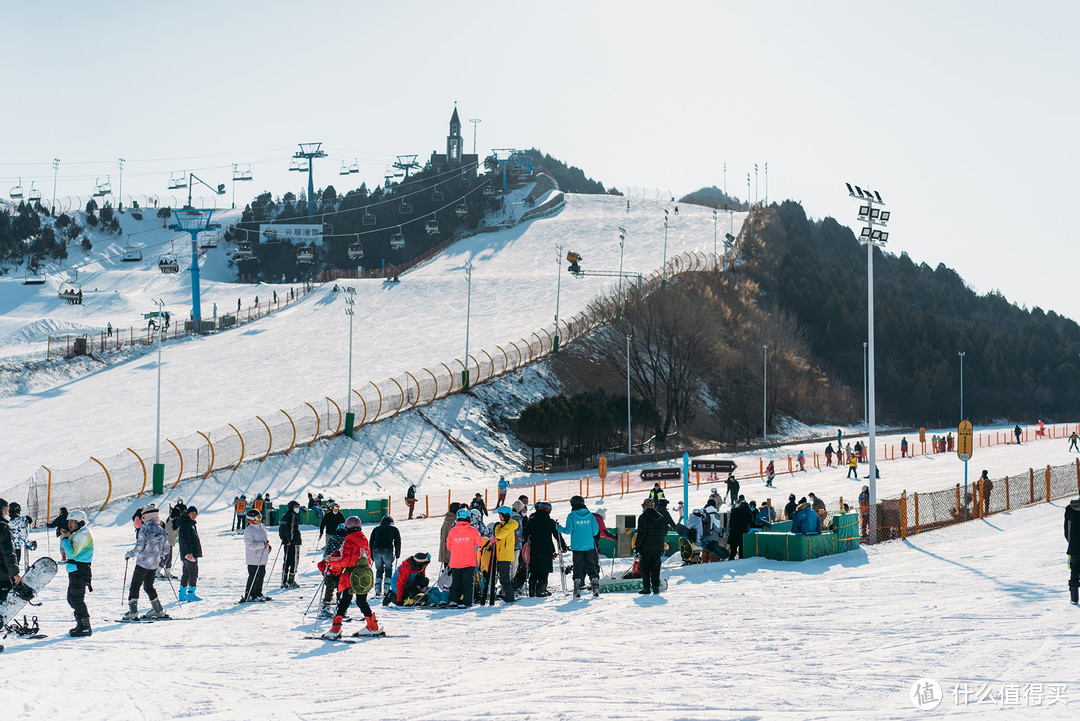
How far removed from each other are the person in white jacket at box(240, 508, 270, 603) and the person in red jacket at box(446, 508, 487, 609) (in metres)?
2.74

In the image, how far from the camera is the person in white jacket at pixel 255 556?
13273 millimetres

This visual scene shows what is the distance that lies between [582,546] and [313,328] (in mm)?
52242

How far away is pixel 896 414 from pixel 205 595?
266ft

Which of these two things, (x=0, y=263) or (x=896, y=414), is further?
(x=0, y=263)

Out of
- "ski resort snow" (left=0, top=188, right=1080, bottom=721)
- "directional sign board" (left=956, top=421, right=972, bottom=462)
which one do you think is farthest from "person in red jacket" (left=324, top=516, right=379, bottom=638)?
"directional sign board" (left=956, top=421, right=972, bottom=462)

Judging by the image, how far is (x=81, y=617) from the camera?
1054 centimetres

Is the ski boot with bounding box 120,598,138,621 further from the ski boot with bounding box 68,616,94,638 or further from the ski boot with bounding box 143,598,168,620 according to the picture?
the ski boot with bounding box 68,616,94,638

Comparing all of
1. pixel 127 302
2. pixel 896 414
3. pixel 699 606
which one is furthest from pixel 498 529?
pixel 896 414

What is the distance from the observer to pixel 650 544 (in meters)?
13.1

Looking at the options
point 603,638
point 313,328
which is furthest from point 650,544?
point 313,328

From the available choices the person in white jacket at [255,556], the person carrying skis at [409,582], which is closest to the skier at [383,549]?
the person carrying skis at [409,582]

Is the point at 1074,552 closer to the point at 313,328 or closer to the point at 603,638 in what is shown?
the point at 603,638

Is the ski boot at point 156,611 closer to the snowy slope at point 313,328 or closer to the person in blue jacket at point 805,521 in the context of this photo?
the person in blue jacket at point 805,521

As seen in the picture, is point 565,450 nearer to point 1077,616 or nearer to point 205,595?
point 205,595
